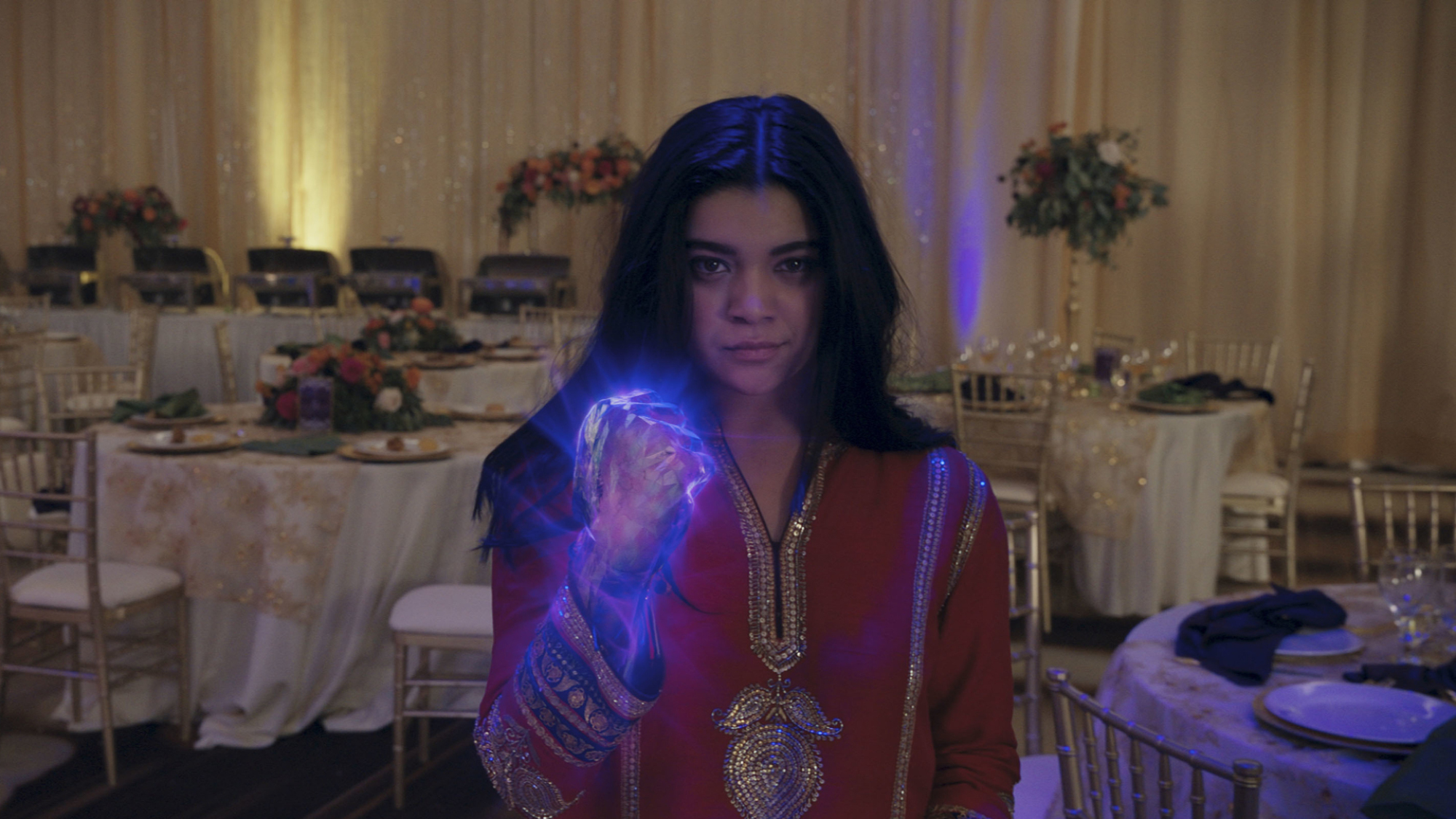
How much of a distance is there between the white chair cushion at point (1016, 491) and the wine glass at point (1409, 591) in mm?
2183

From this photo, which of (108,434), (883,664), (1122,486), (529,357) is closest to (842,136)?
(883,664)

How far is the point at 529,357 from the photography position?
5203mm

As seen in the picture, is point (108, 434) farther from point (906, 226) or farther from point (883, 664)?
point (906, 226)

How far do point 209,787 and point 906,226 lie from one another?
625 cm

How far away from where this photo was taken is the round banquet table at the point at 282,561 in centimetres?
274

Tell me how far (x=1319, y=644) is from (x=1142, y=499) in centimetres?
227

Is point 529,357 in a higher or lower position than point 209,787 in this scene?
higher

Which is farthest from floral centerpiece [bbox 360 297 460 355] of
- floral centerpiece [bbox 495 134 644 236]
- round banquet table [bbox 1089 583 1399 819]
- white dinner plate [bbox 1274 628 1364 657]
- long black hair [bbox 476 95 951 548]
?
long black hair [bbox 476 95 951 548]

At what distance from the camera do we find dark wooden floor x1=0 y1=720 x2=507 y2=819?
252 centimetres

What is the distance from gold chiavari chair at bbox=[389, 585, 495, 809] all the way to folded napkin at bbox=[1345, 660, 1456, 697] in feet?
5.55

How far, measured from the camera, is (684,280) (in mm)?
895

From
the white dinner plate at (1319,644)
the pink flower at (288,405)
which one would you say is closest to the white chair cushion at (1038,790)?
the white dinner plate at (1319,644)
